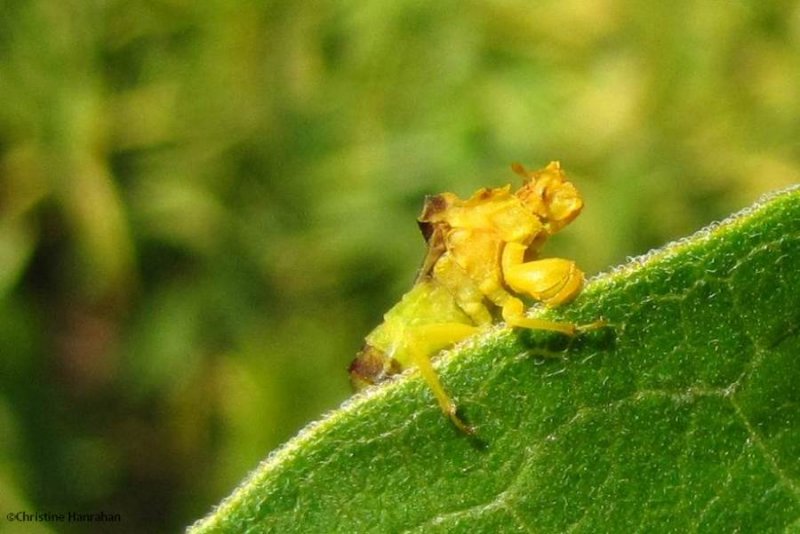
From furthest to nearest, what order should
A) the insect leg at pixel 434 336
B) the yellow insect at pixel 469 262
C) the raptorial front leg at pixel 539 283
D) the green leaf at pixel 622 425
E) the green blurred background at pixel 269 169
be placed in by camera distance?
the green blurred background at pixel 269 169
the yellow insect at pixel 469 262
the insect leg at pixel 434 336
the raptorial front leg at pixel 539 283
the green leaf at pixel 622 425

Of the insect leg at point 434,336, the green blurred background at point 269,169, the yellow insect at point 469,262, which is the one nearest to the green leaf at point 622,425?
the insect leg at point 434,336

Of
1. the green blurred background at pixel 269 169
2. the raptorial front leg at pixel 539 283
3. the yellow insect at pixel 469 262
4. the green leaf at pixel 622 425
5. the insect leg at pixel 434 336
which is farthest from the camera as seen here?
the green blurred background at pixel 269 169

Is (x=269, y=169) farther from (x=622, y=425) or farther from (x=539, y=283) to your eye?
(x=622, y=425)

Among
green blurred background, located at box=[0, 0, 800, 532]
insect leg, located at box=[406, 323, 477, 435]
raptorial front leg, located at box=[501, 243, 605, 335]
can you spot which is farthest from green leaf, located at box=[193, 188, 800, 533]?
green blurred background, located at box=[0, 0, 800, 532]

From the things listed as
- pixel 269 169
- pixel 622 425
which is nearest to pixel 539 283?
pixel 622 425

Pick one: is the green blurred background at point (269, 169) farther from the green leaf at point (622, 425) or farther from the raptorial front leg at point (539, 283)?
the green leaf at point (622, 425)
